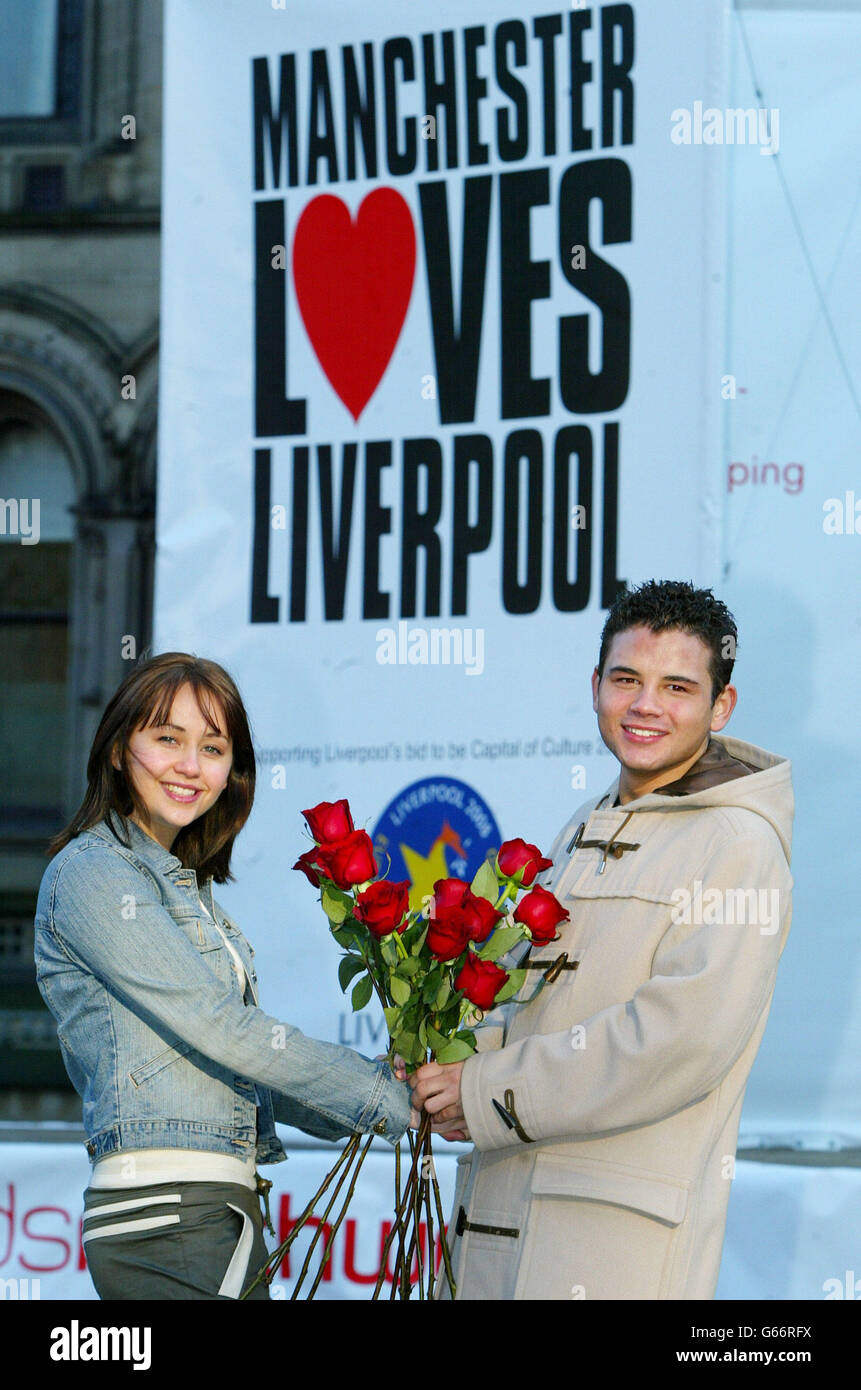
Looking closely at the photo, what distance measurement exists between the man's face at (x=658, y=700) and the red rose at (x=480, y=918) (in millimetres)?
427

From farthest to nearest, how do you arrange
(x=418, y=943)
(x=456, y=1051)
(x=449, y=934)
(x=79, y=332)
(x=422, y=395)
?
(x=79, y=332) → (x=422, y=395) → (x=456, y=1051) → (x=418, y=943) → (x=449, y=934)

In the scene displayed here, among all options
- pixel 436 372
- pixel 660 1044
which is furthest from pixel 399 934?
pixel 436 372

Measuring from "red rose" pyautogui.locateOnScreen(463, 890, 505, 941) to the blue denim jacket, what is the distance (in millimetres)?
368

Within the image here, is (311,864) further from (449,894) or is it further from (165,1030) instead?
(165,1030)

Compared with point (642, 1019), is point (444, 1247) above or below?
below

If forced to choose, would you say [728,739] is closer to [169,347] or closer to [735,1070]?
[735,1070]

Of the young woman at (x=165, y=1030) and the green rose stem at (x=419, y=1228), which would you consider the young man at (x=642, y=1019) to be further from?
the young woman at (x=165, y=1030)

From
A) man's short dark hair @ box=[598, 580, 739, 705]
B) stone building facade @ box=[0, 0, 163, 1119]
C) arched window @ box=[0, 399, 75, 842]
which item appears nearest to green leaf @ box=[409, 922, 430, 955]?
man's short dark hair @ box=[598, 580, 739, 705]

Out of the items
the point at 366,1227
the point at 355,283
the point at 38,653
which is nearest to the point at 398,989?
the point at 366,1227

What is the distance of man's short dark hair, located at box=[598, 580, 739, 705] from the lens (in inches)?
111

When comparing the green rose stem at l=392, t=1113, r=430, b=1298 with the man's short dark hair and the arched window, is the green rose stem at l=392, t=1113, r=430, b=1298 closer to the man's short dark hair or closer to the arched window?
the man's short dark hair

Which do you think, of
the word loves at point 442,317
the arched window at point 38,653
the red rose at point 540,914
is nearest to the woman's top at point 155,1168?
the red rose at point 540,914

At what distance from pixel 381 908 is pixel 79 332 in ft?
20.9

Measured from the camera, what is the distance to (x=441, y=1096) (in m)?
2.75
